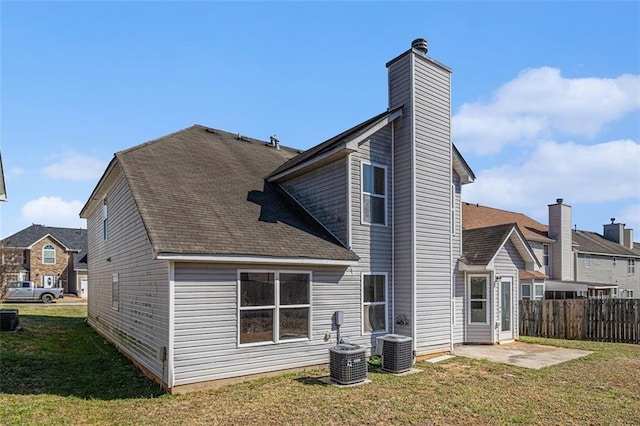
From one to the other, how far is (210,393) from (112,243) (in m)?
7.97

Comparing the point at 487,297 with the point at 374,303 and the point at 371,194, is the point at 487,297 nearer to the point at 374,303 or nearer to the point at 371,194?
the point at 374,303

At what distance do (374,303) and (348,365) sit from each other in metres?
2.80

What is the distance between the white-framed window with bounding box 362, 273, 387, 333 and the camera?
10867 millimetres

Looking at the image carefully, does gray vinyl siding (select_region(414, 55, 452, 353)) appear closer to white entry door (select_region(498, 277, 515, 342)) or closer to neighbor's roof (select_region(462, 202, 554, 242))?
white entry door (select_region(498, 277, 515, 342))

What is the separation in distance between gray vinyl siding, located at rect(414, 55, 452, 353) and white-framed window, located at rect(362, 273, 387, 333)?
0.89 meters

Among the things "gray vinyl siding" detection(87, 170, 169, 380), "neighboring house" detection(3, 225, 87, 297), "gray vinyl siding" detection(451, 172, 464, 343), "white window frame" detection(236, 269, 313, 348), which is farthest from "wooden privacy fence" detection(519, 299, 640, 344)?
"neighboring house" detection(3, 225, 87, 297)

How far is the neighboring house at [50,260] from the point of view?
38625mm

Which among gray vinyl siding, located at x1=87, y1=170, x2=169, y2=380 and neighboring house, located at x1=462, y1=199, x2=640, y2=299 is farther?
neighboring house, located at x1=462, y1=199, x2=640, y2=299

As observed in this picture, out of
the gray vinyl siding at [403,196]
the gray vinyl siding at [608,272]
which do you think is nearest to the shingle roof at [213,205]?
the gray vinyl siding at [403,196]

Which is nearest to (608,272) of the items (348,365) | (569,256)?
(569,256)

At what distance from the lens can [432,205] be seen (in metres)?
11.7

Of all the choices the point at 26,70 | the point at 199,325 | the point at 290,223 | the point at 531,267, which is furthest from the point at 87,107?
the point at 531,267

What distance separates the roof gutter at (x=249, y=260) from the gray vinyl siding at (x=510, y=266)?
19.6 ft

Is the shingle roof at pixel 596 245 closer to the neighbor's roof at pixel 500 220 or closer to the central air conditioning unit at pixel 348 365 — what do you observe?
the neighbor's roof at pixel 500 220
